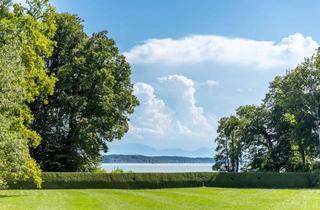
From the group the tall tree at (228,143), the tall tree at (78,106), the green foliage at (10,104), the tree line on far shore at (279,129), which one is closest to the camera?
the green foliage at (10,104)

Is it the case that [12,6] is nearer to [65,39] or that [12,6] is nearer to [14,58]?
[14,58]

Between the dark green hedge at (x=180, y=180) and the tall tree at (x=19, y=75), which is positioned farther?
the dark green hedge at (x=180, y=180)

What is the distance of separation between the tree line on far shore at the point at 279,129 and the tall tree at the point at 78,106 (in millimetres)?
17296

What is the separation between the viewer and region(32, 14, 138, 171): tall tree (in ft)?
151

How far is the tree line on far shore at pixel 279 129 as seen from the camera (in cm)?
5131

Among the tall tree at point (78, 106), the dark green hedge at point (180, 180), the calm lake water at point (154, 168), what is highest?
the tall tree at point (78, 106)

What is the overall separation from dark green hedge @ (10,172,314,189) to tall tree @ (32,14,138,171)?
401 centimetres

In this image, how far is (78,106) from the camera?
151 feet

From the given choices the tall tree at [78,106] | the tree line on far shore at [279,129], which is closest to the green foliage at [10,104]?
the tall tree at [78,106]

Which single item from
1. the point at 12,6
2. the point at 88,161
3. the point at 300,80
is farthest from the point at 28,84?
the point at 300,80

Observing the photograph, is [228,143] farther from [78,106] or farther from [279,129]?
[78,106]

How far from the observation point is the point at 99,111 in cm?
4688

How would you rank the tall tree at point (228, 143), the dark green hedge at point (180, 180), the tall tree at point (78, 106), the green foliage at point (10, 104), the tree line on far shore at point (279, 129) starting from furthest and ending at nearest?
1. the tall tree at point (228, 143)
2. the tree line on far shore at point (279, 129)
3. the tall tree at point (78, 106)
4. the dark green hedge at point (180, 180)
5. the green foliage at point (10, 104)

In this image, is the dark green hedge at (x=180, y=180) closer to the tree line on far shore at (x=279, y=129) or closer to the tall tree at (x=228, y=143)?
the tree line on far shore at (x=279, y=129)
